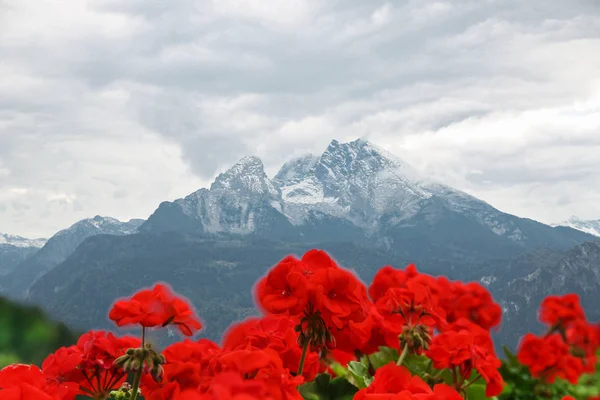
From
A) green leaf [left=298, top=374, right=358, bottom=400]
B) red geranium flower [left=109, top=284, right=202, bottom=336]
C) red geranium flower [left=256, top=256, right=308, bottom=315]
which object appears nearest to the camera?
red geranium flower [left=109, top=284, right=202, bottom=336]

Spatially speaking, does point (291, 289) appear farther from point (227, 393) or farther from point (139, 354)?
point (227, 393)

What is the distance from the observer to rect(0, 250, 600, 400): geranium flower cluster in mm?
2123

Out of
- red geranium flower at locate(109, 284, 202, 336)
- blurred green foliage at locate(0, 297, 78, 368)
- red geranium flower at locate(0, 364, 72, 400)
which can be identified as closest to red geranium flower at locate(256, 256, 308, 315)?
red geranium flower at locate(109, 284, 202, 336)

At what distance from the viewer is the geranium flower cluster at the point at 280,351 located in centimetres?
212

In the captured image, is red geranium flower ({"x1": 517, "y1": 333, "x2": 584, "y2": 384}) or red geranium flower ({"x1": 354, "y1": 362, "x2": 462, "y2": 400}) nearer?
red geranium flower ({"x1": 354, "y1": 362, "x2": 462, "y2": 400})

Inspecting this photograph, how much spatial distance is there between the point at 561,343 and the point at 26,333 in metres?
7.43

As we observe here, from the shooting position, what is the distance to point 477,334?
456cm

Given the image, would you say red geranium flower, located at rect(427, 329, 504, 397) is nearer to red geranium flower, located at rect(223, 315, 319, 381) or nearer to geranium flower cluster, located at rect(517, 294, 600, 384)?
red geranium flower, located at rect(223, 315, 319, 381)

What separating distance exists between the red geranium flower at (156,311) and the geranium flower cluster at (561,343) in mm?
7194

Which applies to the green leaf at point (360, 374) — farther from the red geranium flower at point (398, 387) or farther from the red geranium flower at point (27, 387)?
the red geranium flower at point (27, 387)

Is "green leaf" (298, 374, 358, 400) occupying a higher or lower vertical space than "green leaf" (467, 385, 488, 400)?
higher

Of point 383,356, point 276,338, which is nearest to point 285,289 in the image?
point 276,338

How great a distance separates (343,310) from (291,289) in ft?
0.97

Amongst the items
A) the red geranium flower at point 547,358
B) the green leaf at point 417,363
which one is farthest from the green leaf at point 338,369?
the red geranium flower at point 547,358
